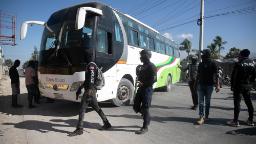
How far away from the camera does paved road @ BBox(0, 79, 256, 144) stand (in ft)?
17.9

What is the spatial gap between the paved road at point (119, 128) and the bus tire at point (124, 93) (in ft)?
1.24

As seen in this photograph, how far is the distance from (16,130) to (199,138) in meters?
4.40

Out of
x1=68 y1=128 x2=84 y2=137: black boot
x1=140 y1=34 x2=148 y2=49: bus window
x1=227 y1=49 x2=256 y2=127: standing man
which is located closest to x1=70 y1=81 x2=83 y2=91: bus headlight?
x1=68 y1=128 x2=84 y2=137: black boot

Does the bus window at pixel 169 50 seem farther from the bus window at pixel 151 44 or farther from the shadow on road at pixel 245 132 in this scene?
the shadow on road at pixel 245 132

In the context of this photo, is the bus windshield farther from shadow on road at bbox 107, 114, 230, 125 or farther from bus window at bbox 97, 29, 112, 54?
shadow on road at bbox 107, 114, 230, 125

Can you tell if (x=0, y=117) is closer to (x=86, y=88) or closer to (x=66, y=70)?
(x=66, y=70)

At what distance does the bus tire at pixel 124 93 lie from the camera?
355 inches

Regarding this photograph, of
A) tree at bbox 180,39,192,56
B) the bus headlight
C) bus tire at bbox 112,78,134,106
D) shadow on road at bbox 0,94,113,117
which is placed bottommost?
shadow on road at bbox 0,94,113,117

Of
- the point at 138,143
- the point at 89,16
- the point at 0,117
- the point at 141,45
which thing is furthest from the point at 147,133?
the point at 141,45

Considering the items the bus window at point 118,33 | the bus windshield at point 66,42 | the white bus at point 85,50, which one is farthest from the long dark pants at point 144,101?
the bus window at point 118,33

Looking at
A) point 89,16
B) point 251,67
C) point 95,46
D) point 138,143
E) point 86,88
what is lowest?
point 138,143

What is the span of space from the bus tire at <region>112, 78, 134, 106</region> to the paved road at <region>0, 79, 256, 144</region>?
1.24ft

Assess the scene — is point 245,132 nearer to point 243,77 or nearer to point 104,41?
A: point 243,77

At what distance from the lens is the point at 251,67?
6.55 m
